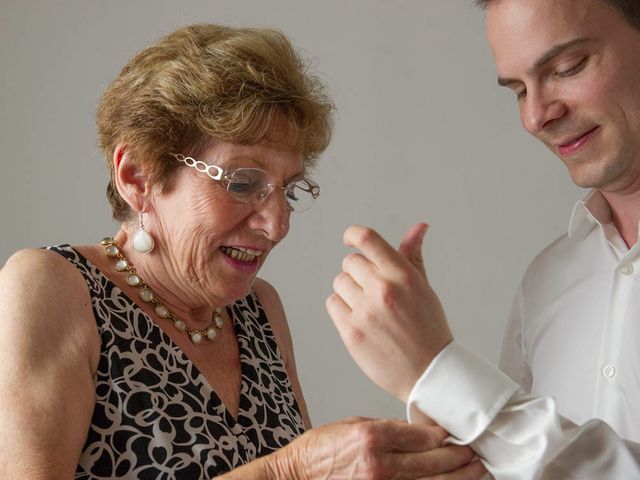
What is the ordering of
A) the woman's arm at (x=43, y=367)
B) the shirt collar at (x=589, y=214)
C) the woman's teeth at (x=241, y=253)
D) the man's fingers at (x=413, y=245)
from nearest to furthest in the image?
1. the man's fingers at (x=413, y=245)
2. the woman's arm at (x=43, y=367)
3. the woman's teeth at (x=241, y=253)
4. the shirt collar at (x=589, y=214)

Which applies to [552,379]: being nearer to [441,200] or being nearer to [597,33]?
[597,33]

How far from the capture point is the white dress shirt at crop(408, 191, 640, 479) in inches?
53.9

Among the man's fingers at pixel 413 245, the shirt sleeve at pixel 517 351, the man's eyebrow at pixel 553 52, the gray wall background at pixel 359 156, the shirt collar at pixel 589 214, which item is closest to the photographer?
the man's fingers at pixel 413 245

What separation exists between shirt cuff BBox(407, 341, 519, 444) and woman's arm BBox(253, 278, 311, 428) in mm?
865

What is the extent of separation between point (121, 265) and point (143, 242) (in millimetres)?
67

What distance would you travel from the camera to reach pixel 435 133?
335cm

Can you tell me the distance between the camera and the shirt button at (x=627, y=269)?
205 cm

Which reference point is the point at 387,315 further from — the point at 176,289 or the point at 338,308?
the point at 176,289

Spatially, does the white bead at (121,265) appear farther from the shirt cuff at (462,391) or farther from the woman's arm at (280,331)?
the shirt cuff at (462,391)

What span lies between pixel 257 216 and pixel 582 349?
80cm

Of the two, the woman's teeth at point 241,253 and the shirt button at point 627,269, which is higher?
the woman's teeth at point 241,253

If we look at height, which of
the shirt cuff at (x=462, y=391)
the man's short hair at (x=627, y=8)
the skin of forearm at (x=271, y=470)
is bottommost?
the skin of forearm at (x=271, y=470)

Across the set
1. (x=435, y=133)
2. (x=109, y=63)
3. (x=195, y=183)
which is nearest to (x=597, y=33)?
(x=195, y=183)

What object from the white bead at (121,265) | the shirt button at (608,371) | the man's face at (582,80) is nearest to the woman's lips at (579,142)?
the man's face at (582,80)
